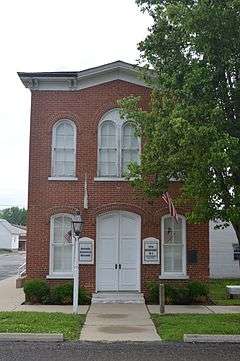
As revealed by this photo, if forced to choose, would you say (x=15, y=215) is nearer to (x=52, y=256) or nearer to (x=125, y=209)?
(x=52, y=256)

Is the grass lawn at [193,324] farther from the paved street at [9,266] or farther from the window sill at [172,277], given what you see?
the paved street at [9,266]

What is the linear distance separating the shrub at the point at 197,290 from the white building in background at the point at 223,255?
46.2 ft

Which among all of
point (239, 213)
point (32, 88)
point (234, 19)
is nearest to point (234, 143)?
point (239, 213)

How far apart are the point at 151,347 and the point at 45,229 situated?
29.2 feet

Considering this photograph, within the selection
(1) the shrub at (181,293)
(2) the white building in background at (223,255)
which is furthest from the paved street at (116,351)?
(2) the white building in background at (223,255)

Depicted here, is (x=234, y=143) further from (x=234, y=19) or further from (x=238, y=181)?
(x=234, y=19)

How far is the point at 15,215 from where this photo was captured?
179 metres

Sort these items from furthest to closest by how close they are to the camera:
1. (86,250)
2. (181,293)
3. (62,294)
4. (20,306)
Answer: (86,250) < (181,293) < (62,294) < (20,306)

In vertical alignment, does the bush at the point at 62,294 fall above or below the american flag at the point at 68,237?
below

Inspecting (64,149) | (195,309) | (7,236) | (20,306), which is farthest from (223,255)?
(7,236)

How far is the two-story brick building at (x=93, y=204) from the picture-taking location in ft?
65.2

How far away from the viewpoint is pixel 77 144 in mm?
20234

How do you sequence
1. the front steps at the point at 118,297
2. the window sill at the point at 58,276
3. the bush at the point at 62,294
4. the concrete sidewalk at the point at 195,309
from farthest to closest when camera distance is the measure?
the window sill at the point at 58,276 < the front steps at the point at 118,297 < the bush at the point at 62,294 < the concrete sidewalk at the point at 195,309

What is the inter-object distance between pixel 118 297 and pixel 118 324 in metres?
4.82
